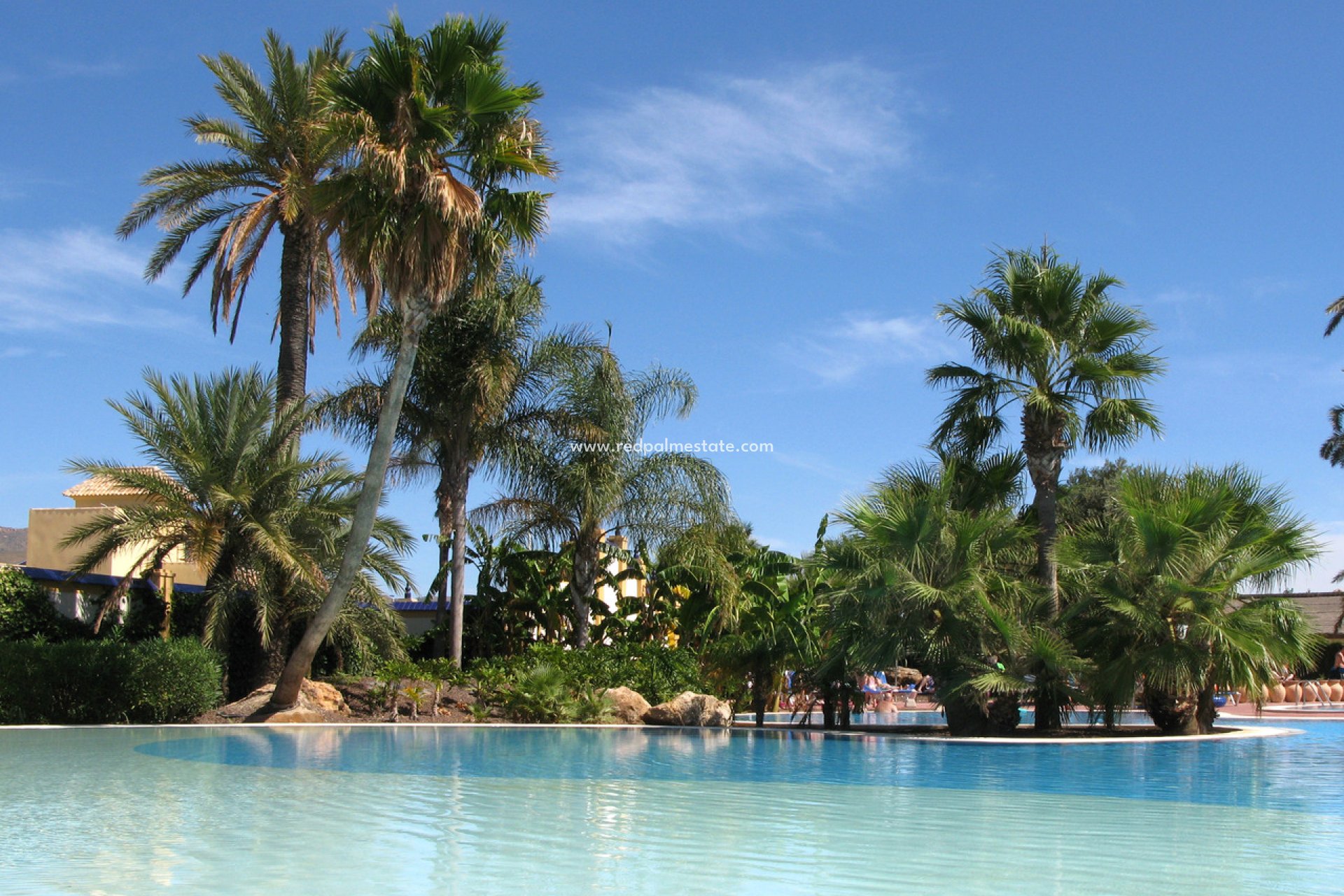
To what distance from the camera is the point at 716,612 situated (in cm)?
2131

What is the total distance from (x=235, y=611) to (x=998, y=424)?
42.2 ft

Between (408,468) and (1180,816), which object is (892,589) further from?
(408,468)

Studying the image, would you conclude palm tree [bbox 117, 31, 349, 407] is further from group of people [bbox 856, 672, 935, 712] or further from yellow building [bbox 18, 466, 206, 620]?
group of people [bbox 856, 672, 935, 712]

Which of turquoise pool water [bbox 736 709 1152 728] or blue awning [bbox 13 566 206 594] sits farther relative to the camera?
turquoise pool water [bbox 736 709 1152 728]

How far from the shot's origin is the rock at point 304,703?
17.6 metres

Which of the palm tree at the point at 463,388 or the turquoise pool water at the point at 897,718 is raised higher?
the palm tree at the point at 463,388

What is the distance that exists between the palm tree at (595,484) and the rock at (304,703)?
4674 mm

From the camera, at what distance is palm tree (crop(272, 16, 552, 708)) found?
16.1 metres

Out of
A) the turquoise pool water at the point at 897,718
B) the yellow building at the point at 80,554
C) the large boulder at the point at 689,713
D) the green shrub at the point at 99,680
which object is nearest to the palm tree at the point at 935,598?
the large boulder at the point at 689,713

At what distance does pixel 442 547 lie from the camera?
23.1 m

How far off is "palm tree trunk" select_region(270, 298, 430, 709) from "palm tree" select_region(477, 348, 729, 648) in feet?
15.9

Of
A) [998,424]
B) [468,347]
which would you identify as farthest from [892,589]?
[468,347]

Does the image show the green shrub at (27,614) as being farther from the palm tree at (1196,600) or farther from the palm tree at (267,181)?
the palm tree at (1196,600)

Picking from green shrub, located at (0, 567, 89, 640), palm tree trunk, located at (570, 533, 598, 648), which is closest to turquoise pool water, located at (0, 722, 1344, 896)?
green shrub, located at (0, 567, 89, 640)
